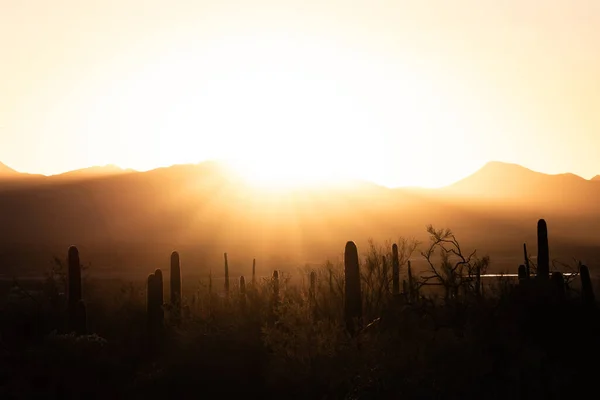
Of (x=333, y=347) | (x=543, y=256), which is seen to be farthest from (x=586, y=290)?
(x=333, y=347)

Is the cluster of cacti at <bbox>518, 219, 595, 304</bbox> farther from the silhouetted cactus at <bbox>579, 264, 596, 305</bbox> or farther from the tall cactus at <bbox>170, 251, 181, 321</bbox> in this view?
the tall cactus at <bbox>170, 251, 181, 321</bbox>

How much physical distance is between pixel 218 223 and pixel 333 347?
370 ft

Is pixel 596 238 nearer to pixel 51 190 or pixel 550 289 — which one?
pixel 51 190

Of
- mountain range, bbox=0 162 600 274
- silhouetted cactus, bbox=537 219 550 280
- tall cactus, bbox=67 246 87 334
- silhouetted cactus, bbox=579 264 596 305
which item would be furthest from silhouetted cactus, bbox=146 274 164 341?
mountain range, bbox=0 162 600 274

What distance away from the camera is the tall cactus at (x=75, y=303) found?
2295 cm

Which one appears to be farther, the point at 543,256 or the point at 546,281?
the point at 543,256

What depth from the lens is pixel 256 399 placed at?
1562 centimetres

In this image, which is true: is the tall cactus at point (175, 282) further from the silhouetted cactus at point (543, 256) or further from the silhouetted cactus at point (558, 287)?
the silhouetted cactus at point (558, 287)

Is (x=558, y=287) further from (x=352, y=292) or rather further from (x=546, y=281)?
(x=352, y=292)

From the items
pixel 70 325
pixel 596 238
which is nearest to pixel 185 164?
pixel 596 238

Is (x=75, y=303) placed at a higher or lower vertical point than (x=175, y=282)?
lower

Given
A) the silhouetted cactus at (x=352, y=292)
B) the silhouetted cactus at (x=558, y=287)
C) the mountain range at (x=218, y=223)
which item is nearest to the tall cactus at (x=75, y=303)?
the silhouetted cactus at (x=352, y=292)

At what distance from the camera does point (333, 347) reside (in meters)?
14.7

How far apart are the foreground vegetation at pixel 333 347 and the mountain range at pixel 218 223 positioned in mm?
60923
